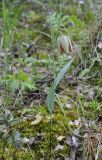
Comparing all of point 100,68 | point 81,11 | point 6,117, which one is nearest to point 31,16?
point 81,11

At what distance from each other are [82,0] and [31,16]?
0.66m

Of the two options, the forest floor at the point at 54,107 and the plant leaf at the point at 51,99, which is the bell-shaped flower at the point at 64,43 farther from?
the plant leaf at the point at 51,99

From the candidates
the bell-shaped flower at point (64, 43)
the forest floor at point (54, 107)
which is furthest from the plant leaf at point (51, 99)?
the bell-shaped flower at point (64, 43)

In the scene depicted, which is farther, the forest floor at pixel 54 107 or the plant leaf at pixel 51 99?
the forest floor at pixel 54 107

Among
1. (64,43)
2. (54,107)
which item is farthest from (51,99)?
(54,107)

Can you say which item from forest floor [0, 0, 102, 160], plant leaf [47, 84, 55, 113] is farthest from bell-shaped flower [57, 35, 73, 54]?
plant leaf [47, 84, 55, 113]

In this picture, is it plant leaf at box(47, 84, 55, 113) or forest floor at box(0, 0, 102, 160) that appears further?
forest floor at box(0, 0, 102, 160)

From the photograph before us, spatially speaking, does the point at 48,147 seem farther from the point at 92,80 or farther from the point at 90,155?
the point at 92,80

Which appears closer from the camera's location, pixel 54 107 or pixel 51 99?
pixel 51 99

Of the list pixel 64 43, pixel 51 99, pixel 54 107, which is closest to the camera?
pixel 51 99

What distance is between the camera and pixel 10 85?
2.51 metres

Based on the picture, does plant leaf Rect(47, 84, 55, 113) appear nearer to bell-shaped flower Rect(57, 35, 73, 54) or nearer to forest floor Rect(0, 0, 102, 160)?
forest floor Rect(0, 0, 102, 160)

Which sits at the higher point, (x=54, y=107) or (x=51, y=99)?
(x=51, y=99)

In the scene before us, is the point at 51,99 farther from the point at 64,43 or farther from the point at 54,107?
the point at 54,107
